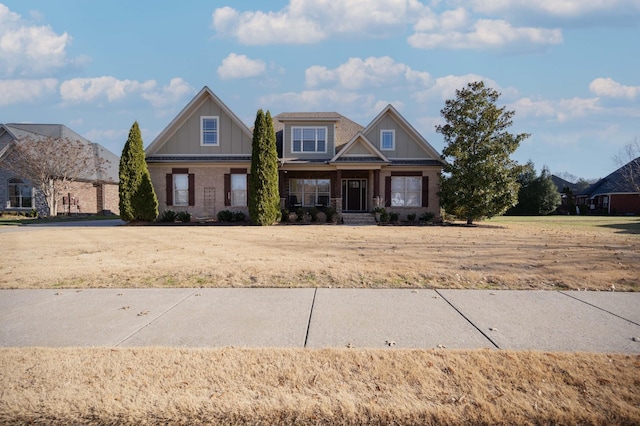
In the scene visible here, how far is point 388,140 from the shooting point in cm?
2386

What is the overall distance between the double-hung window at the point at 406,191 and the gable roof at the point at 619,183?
27831 mm

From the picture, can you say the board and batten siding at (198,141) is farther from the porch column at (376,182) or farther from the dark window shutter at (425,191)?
the dark window shutter at (425,191)

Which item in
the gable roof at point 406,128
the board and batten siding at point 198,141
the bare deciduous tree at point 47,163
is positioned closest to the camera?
the board and batten siding at point 198,141

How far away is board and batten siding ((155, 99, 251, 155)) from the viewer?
23000 millimetres

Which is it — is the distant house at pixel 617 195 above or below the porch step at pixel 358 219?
above

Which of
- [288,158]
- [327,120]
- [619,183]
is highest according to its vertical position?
[327,120]

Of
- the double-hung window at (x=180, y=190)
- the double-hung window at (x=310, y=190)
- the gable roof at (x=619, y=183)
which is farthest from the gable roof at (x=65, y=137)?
the gable roof at (x=619, y=183)

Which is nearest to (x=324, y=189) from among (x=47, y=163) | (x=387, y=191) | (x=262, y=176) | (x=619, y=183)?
(x=387, y=191)

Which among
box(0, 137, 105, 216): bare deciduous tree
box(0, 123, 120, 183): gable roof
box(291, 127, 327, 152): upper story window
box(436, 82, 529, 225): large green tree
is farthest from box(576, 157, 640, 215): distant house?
box(0, 123, 120, 183): gable roof

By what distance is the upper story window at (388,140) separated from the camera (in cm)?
2381

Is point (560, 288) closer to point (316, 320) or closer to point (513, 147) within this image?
point (316, 320)

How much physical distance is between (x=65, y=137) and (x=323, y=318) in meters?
34.0

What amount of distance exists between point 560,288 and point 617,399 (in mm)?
4135

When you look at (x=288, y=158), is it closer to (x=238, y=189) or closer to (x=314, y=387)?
(x=238, y=189)
